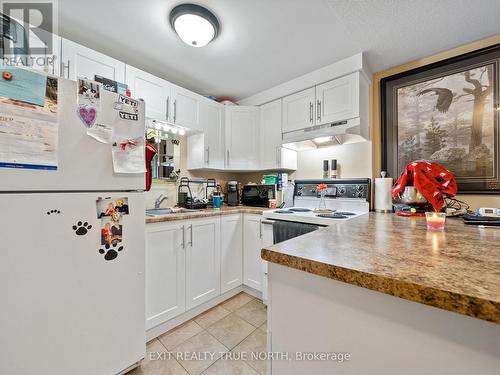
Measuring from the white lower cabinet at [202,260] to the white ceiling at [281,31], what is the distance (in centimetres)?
151

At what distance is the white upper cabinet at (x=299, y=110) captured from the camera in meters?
2.16

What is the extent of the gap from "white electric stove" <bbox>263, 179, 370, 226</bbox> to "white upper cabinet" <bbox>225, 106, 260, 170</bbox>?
693mm

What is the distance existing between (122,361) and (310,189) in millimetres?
2087

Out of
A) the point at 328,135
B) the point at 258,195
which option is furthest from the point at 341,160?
the point at 258,195

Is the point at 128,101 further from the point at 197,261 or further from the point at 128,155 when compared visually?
the point at 197,261

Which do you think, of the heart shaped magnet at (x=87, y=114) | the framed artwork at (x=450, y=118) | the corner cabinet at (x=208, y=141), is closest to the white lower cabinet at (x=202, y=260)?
the corner cabinet at (x=208, y=141)

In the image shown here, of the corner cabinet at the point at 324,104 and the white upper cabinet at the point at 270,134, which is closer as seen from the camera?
the corner cabinet at the point at 324,104

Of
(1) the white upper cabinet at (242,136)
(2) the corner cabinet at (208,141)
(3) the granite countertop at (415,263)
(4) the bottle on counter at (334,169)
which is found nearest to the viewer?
(3) the granite countertop at (415,263)

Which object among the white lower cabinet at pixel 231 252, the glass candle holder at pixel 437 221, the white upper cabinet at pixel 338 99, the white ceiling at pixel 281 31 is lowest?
the white lower cabinet at pixel 231 252

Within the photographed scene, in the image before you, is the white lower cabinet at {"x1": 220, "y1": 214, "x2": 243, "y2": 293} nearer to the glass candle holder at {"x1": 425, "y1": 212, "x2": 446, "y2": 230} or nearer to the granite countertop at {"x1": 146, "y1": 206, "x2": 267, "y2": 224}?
the granite countertop at {"x1": 146, "y1": 206, "x2": 267, "y2": 224}

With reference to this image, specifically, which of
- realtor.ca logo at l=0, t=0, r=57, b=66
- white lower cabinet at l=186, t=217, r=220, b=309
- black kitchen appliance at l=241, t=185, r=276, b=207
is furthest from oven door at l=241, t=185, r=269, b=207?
realtor.ca logo at l=0, t=0, r=57, b=66

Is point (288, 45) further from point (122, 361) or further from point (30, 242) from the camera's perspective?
point (122, 361)

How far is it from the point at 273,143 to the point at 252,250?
1271 mm

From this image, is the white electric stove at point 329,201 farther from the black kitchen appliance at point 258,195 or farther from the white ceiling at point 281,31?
the white ceiling at point 281,31
